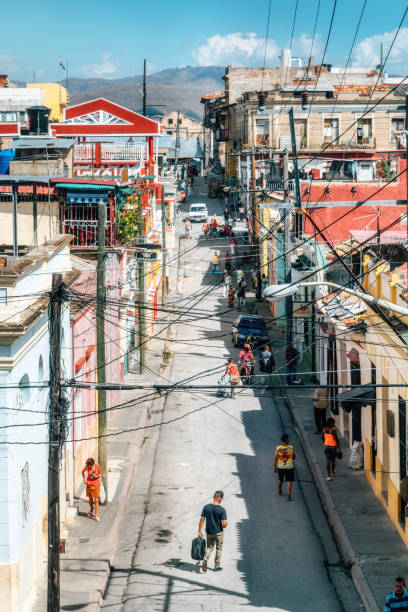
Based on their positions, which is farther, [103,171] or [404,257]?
[103,171]

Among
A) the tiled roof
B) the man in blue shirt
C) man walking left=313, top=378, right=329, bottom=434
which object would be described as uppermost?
the tiled roof

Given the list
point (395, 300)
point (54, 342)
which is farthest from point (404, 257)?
point (54, 342)

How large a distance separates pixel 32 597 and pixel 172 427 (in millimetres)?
12580

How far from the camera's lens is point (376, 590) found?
14.9 m

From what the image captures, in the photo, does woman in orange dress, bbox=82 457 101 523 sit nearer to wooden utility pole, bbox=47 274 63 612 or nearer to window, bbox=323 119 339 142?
wooden utility pole, bbox=47 274 63 612

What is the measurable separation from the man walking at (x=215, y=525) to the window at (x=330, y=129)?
189ft

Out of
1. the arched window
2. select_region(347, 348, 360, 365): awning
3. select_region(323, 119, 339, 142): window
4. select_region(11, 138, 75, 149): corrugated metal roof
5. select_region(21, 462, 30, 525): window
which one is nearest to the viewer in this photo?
the arched window

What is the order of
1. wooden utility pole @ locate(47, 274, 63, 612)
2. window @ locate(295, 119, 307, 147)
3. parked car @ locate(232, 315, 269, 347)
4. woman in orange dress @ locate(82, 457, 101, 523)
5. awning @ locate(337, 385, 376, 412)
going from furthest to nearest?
window @ locate(295, 119, 307, 147) < parked car @ locate(232, 315, 269, 347) < awning @ locate(337, 385, 376, 412) < woman in orange dress @ locate(82, 457, 101, 523) < wooden utility pole @ locate(47, 274, 63, 612)

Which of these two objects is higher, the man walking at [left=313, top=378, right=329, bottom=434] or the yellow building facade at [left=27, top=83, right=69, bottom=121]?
the yellow building facade at [left=27, top=83, right=69, bottom=121]

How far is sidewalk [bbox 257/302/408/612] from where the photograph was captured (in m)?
15.4

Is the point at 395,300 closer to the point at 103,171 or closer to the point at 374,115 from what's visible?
the point at 103,171

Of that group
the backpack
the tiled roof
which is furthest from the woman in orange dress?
the tiled roof

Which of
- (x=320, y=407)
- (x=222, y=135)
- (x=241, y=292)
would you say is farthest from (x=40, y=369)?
(x=222, y=135)

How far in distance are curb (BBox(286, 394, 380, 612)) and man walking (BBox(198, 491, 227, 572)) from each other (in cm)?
230
